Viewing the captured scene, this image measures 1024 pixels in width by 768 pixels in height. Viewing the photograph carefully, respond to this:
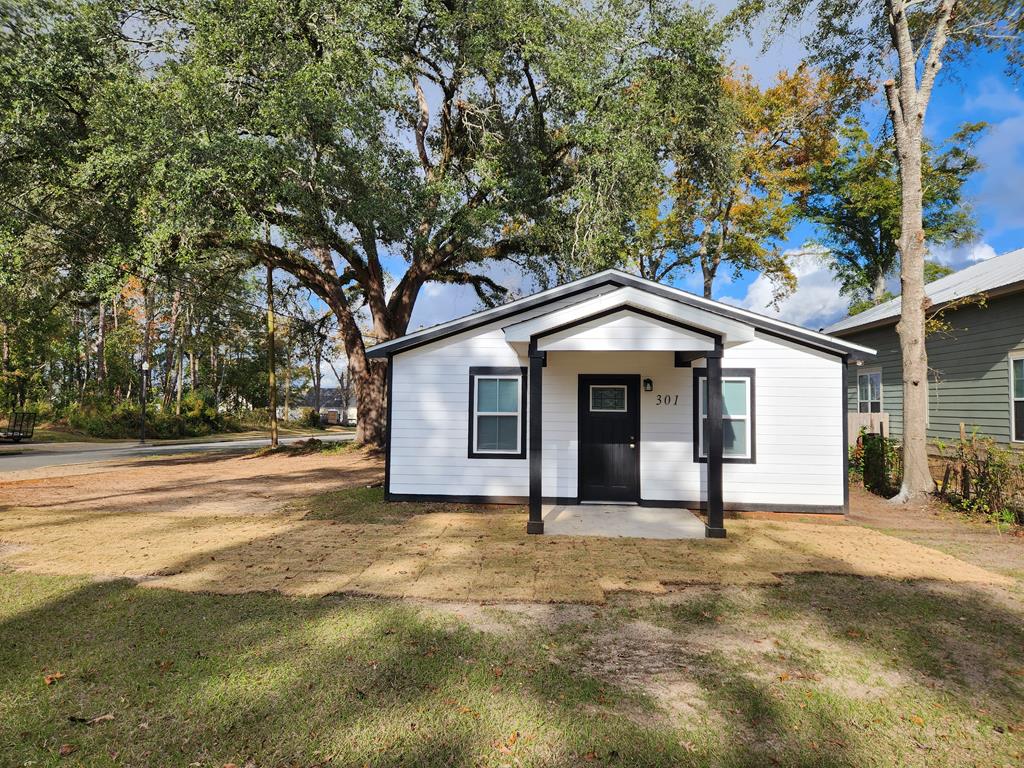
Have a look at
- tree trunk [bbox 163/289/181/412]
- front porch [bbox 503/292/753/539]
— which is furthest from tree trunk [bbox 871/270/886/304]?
tree trunk [bbox 163/289/181/412]

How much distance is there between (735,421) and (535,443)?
3.75 m

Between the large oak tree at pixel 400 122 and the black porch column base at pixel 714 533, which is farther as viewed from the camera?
the large oak tree at pixel 400 122

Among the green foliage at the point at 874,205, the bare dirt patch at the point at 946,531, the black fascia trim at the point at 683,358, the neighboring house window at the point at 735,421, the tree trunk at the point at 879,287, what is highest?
the green foliage at the point at 874,205

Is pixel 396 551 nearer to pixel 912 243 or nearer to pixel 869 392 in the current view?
pixel 912 243

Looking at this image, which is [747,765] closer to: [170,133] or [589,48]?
[170,133]

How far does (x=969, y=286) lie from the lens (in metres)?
12.2

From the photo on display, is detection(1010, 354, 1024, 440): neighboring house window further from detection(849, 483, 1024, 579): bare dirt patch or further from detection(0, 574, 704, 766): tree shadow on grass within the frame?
detection(0, 574, 704, 766): tree shadow on grass

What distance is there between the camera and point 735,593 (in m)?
5.09

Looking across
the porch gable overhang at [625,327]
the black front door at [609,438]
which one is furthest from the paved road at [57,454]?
the porch gable overhang at [625,327]

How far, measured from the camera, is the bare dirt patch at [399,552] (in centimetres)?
530

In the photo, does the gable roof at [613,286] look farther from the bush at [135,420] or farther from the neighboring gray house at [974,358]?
the bush at [135,420]

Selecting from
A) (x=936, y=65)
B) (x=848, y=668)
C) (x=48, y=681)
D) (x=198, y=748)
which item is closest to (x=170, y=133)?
(x=48, y=681)

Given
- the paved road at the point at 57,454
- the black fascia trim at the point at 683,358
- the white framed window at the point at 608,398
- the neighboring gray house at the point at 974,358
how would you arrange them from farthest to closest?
1. the paved road at the point at 57,454
2. the neighboring gray house at the point at 974,358
3. the white framed window at the point at 608,398
4. the black fascia trim at the point at 683,358

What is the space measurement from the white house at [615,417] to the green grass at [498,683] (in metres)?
4.13
